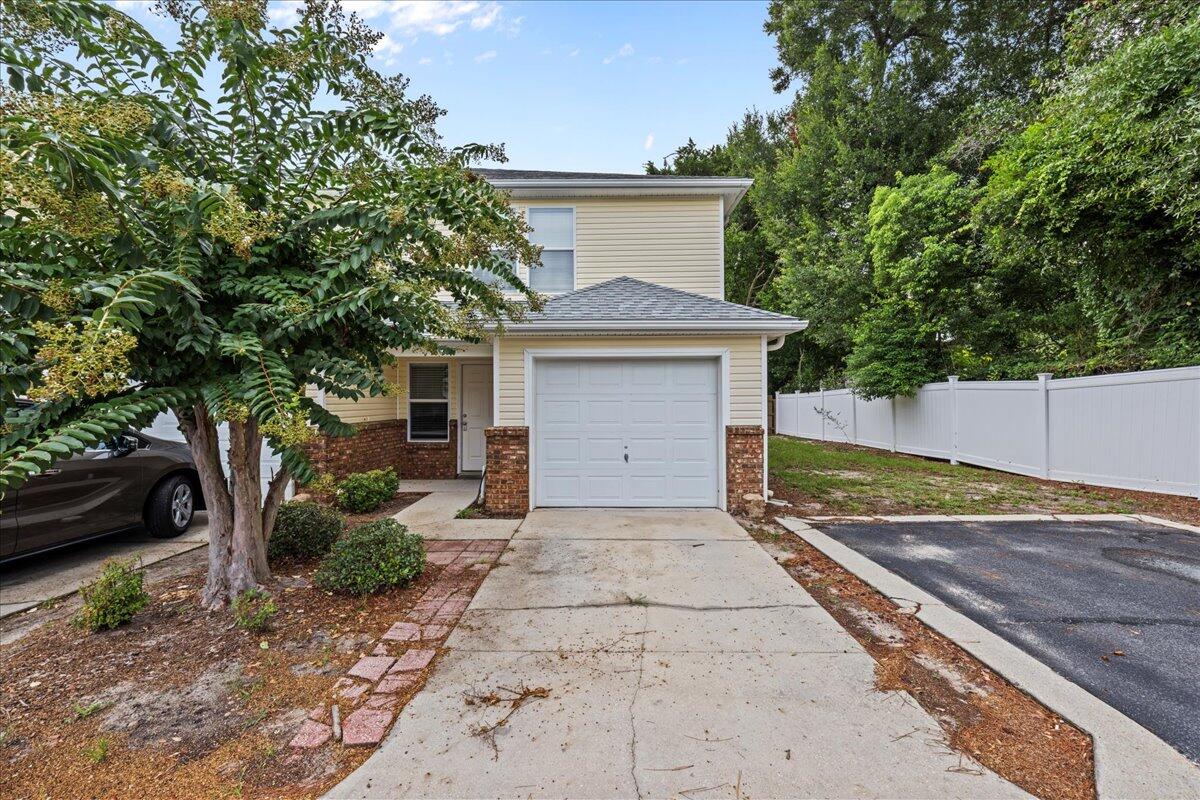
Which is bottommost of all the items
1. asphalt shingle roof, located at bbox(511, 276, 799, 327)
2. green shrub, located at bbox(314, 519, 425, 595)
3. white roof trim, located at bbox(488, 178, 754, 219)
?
green shrub, located at bbox(314, 519, 425, 595)

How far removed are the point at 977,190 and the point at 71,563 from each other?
56.0 feet

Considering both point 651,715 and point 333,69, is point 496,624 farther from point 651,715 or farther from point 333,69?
point 333,69

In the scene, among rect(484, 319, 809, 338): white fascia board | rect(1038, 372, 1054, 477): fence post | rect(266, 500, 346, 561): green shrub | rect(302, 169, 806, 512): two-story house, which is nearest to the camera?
rect(266, 500, 346, 561): green shrub

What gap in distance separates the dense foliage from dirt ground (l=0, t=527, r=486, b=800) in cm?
1050

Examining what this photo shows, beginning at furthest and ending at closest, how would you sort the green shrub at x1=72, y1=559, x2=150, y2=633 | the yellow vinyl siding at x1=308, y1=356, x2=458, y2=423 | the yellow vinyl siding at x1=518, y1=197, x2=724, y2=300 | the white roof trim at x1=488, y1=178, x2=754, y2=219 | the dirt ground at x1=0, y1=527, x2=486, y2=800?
the yellow vinyl siding at x1=518, y1=197, x2=724, y2=300
the yellow vinyl siding at x1=308, y1=356, x2=458, y2=423
the white roof trim at x1=488, y1=178, x2=754, y2=219
the green shrub at x1=72, y1=559, x2=150, y2=633
the dirt ground at x1=0, y1=527, x2=486, y2=800

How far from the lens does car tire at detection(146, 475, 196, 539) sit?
18.9 feet

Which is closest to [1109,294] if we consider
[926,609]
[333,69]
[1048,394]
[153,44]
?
[1048,394]

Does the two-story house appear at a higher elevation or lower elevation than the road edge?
higher

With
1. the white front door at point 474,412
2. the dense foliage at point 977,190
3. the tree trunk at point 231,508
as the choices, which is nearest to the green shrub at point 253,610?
the tree trunk at point 231,508

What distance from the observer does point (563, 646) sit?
3229mm

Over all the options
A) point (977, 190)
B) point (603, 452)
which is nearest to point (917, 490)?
point (603, 452)

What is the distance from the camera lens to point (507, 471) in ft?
22.2

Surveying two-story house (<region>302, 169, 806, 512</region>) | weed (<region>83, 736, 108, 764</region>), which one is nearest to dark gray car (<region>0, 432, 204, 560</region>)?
two-story house (<region>302, 169, 806, 512</region>)

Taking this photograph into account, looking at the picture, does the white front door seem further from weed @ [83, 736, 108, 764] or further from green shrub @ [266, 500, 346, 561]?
weed @ [83, 736, 108, 764]
